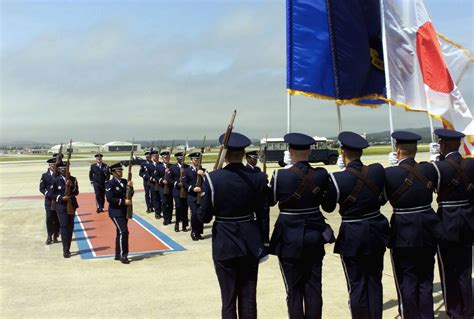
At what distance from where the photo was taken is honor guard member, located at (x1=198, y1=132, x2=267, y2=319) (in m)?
4.07

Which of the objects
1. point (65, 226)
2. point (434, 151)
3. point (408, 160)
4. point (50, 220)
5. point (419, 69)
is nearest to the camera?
point (408, 160)

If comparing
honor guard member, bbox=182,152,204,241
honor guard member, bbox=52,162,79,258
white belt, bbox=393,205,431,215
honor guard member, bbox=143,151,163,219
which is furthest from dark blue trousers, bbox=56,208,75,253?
white belt, bbox=393,205,431,215

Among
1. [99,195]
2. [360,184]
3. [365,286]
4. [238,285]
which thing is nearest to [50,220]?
[99,195]

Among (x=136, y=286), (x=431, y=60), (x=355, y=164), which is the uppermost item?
(x=431, y=60)

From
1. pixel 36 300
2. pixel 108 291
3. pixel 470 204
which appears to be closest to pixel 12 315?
pixel 36 300

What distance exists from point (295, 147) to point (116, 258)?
5.14m

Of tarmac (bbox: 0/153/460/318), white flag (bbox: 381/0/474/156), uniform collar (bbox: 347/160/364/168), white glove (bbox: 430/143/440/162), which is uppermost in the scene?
white flag (bbox: 381/0/474/156)

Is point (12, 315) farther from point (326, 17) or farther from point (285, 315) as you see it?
point (326, 17)

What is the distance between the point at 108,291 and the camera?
20.4ft

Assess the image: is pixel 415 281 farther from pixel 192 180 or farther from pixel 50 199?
pixel 50 199

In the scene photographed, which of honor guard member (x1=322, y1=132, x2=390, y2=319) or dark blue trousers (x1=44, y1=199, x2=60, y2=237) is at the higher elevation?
honor guard member (x1=322, y1=132, x2=390, y2=319)

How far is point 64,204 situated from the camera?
8812 mm

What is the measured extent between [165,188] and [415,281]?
8.47m

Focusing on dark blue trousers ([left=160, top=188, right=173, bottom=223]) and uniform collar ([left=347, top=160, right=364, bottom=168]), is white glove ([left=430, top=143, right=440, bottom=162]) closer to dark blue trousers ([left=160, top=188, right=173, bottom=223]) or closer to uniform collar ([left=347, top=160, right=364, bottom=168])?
uniform collar ([left=347, top=160, right=364, bottom=168])
